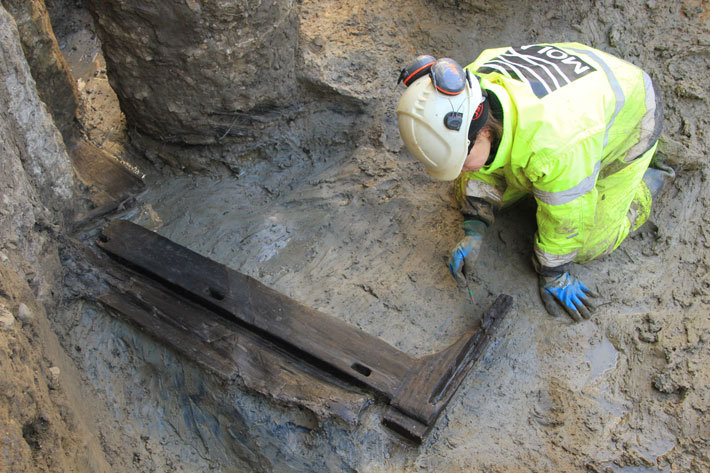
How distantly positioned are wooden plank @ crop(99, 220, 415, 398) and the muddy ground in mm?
207

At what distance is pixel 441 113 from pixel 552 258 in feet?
3.33

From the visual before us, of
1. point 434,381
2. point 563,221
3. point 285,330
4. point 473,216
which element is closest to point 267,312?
point 285,330

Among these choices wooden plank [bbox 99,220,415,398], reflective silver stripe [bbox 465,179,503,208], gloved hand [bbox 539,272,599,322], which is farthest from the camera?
reflective silver stripe [bbox 465,179,503,208]

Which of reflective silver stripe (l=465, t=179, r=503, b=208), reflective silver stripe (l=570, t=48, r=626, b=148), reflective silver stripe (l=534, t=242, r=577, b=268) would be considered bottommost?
reflective silver stripe (l=534, t=242, r=577, b=268)

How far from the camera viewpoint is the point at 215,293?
2.42 m

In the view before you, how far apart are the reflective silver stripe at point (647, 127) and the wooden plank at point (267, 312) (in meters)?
1.44

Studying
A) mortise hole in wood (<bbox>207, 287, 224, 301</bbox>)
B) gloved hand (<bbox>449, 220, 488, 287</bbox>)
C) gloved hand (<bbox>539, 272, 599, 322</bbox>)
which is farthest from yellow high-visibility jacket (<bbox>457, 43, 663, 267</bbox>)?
mortise hole in wood (<bbox>207, 287, 224, 301</bbox>)

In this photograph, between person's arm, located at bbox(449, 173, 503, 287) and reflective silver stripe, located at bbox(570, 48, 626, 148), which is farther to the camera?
person's arm, located at bbox(449, 173, 503, 287)

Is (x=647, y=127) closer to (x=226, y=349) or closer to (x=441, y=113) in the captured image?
(x=441, y=113)

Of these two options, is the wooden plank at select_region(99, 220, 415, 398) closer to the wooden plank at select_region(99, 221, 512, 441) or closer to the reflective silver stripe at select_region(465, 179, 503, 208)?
the wooden plank at select_region(99, 221, 512, 441)

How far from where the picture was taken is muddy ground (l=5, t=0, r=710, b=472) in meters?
2.18

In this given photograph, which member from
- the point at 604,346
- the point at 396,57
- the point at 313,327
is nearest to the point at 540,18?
the point at 396,57

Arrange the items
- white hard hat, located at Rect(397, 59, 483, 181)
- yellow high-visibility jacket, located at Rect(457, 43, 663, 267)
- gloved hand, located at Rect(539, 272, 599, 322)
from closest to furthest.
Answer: white hard hat, located at Rect(397, 59, 483, 181), yellow high-visibility jacket, located at Rect(457, 43, 663, 267), gloved hand, located at Rect(539, 272, 599, 322)

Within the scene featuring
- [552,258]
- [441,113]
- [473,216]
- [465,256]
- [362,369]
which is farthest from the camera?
[473,216]
